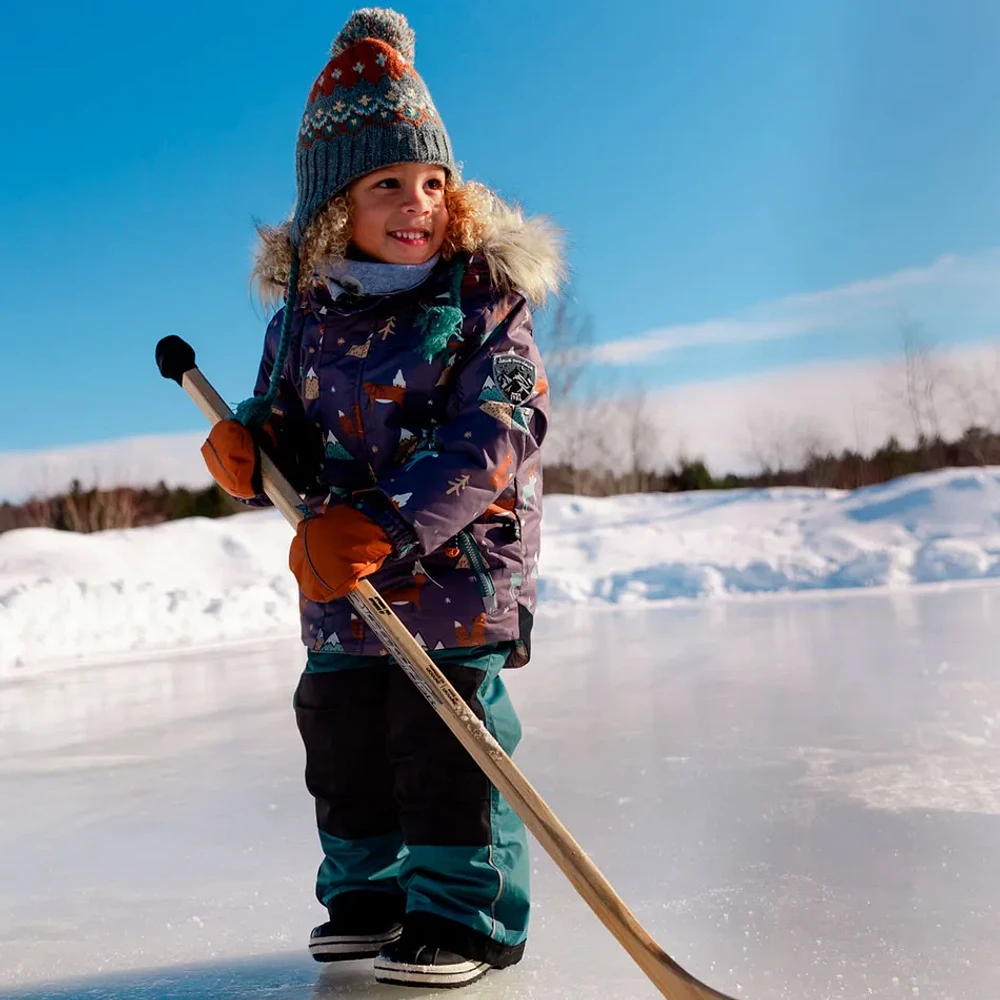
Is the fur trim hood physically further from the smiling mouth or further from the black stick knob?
the black stick knob

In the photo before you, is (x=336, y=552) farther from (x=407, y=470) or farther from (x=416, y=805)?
(x=416, y=805)

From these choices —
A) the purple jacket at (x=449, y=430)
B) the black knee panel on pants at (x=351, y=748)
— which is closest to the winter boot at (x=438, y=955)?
the black knee panel on pants at (x=351, y=748)

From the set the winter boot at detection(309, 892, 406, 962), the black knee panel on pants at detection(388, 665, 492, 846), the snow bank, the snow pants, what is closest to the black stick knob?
the snow pants

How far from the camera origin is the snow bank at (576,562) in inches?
203

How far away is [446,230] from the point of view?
153 centimetres

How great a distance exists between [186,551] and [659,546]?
3.17 metres

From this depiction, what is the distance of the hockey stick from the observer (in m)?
1.13

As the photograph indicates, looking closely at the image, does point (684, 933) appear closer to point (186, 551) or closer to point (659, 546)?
point (186, 551)

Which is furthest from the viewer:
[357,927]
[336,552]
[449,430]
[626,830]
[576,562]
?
[576,562]

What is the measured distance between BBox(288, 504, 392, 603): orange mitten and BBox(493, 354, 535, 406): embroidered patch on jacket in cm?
24

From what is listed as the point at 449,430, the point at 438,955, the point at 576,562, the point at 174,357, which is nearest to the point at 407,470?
the point at 449,430

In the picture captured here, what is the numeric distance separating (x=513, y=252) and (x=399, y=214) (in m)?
0.16

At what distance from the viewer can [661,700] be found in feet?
9.97

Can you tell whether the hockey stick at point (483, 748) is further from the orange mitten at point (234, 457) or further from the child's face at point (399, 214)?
the child's face at point (399, 214)
